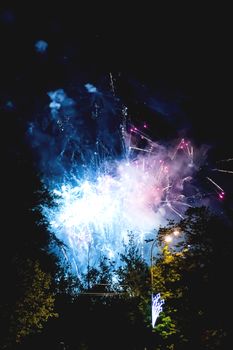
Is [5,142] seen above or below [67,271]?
above

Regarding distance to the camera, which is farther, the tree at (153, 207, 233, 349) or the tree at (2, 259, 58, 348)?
the tree at (2, 259, 58, 348)

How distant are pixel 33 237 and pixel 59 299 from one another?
37.9ft

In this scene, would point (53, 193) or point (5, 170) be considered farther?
point (53, 193)

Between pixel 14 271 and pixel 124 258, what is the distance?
2204cm

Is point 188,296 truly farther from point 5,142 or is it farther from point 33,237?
point 5,142

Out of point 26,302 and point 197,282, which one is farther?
point 26,302

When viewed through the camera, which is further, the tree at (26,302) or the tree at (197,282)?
the tree at (26,302)

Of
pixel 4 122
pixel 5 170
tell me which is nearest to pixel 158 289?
pixel 5 170

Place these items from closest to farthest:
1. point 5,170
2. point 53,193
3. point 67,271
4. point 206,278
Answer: point 206,278 < point 5,170 < point 53,193 < point 67,271

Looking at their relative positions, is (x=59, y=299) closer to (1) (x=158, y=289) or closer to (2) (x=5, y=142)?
(2) (x=5, y=142)

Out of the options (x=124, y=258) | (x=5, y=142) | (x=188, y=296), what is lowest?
(x=188, y=296)

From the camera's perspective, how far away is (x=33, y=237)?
26.4 metres

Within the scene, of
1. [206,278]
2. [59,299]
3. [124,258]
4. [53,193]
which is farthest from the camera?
[124,258]

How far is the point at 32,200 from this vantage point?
27.5m
